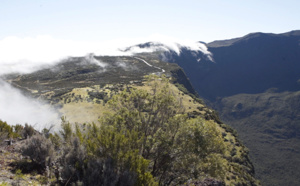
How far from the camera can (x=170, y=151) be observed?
14156mm

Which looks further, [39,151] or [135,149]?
[39,151]

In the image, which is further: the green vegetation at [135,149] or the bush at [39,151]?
the bush at [39,151]

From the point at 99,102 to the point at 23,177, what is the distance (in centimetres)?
5835

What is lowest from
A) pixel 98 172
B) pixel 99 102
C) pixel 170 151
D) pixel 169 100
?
pixel 99 102

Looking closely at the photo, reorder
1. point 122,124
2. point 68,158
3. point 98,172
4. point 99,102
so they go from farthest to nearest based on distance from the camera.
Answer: point 99,102, point 122,124, point 68,158, point 98,172

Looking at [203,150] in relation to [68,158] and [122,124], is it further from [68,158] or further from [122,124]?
[68,158]

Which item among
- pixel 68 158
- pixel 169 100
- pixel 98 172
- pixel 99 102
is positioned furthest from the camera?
pixel 99 102

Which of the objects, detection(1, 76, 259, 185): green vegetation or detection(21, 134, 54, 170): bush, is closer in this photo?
detection(1, 76, 259, 185): green vegetation

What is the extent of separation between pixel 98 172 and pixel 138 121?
5.51 metres

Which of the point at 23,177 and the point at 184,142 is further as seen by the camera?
the point at 184,142

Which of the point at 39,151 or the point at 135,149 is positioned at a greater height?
the point at 135,149

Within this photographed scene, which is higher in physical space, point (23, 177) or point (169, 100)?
point (169, 100)

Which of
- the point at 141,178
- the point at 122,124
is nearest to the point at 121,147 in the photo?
the point at 141,178

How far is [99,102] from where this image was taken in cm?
6775
